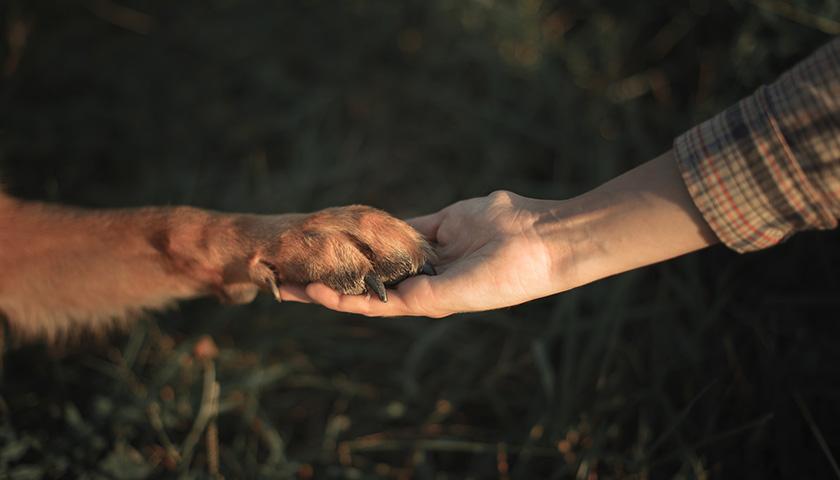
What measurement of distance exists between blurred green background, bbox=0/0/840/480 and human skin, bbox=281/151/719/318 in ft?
2.95

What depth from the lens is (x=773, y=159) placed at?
1.70m

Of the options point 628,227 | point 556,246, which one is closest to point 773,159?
point 628,227

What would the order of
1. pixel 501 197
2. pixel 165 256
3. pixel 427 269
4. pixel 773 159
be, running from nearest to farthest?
pixel 773 159
pixel 427 269
pixel 501 197
pixel 165 256

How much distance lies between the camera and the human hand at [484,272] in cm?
185

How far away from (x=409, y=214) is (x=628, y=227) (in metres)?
2.04

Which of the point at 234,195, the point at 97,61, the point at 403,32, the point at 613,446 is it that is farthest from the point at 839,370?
the point at 97,61

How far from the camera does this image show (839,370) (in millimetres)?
2586

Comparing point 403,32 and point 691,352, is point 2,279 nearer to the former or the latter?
point 691,352

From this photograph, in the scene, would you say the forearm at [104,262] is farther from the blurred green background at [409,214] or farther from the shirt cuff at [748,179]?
the shirt cuff at [748,179]

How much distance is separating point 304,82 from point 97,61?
4.78 feet

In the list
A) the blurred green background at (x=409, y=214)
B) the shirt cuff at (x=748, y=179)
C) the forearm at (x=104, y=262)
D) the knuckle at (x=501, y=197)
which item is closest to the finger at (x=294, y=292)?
the forearm at (x=104, y=262)

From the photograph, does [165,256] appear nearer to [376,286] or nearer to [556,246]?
[376,286]

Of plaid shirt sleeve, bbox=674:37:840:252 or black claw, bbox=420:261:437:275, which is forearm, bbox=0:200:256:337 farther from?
plaid shirt sleeve, bbox=674:37:840:252

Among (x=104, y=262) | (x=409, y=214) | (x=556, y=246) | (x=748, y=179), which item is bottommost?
(x=409, y=214)
